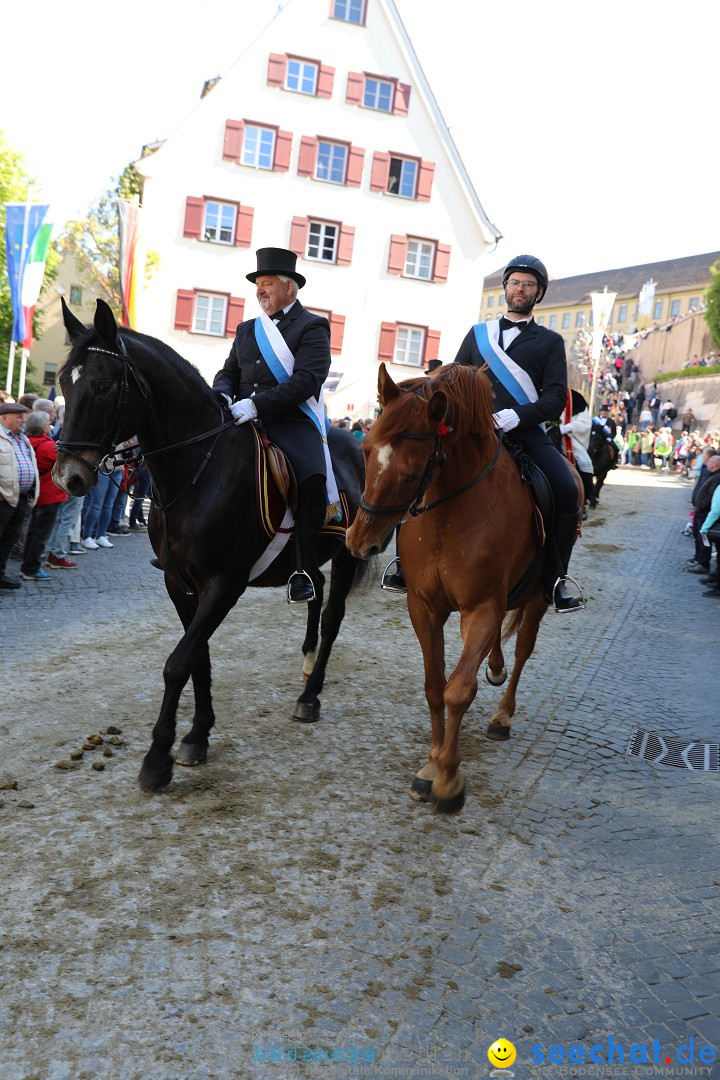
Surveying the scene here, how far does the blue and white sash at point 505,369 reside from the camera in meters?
5.66

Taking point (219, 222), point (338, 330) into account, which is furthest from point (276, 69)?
point (338, 330)

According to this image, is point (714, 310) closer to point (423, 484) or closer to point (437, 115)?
point (437, 115)

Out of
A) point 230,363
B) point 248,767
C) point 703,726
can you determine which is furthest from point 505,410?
point 703,726

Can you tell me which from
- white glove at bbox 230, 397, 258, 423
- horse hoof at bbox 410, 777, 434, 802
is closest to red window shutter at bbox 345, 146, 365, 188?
white glove at bbox 230, 397, 258, 423

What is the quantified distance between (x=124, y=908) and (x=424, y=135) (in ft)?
114

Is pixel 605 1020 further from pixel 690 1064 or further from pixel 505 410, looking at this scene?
pixel 505 410

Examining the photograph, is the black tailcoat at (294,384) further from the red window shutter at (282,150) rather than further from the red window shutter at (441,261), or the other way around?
the red window shutter at (441,261)

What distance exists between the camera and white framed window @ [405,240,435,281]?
34.0 meters

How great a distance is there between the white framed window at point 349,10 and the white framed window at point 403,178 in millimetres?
5031

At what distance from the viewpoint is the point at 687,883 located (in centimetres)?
419

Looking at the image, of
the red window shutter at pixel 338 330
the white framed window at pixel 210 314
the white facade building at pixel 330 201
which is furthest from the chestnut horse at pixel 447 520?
the red window shutter at pixel 338 330

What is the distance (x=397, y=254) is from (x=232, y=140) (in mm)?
7171

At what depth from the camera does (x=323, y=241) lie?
3294 centimetres

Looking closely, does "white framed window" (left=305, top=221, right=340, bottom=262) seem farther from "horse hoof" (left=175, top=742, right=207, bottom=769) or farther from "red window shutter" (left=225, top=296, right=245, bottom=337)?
"horse hoof" (left=175, top=742, right=207, bottom=769)
